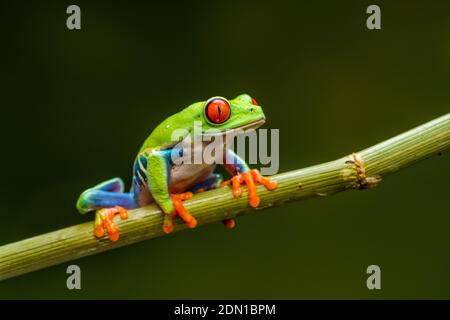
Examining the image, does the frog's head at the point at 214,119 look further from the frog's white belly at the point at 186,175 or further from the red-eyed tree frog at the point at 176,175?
the frog's white belly at the point at 186,175

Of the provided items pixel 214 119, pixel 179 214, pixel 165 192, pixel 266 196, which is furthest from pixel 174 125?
pixel 266 196

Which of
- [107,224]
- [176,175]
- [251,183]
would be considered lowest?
[107,224]

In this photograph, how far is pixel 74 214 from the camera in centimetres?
476

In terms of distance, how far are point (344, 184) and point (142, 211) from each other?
0.88m

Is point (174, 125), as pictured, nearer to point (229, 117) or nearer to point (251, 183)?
point (229, 117)

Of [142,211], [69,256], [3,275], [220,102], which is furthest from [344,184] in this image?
[3,275]

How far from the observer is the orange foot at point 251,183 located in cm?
241

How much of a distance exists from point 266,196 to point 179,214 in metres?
0.39

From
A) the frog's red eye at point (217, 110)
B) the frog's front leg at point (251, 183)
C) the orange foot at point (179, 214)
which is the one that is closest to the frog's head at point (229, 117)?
the frog's red eye at point (217, 110)

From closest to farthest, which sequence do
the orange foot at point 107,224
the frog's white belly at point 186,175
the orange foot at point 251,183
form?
the orange foot at point 251,183 < the orange foot at point 107,224 < the frog's white belly at point 186,175

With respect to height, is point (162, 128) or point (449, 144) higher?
point (162, 128)

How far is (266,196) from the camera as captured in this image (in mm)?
2400

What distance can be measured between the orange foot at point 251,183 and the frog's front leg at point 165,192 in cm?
21

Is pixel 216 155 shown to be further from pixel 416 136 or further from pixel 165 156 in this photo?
pixel 416 136
